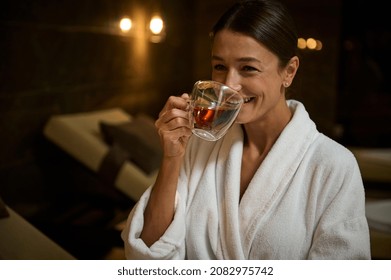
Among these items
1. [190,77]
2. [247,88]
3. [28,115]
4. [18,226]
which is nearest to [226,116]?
[247,88]

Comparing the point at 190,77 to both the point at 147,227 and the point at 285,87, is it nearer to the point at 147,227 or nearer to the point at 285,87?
the point at 285,87

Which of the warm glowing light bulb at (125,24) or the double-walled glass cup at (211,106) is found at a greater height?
the warm glowing light bulb at (125,24)

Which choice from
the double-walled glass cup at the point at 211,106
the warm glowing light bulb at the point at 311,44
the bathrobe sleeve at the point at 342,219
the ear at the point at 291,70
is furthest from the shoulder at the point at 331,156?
the warm glowing light bulb at the point at 311,44

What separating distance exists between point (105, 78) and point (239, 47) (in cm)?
181

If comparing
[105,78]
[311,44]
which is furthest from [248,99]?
[105,78]

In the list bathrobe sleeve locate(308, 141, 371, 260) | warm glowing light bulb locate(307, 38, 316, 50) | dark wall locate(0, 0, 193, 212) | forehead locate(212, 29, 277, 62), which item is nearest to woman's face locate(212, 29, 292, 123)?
forehead locate(212, 29, 277, 62)

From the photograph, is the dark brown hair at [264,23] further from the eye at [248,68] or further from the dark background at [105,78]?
the dark background at [105,78]

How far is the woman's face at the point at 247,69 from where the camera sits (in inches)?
40.4

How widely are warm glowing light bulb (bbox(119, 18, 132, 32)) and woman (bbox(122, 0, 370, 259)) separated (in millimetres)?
1294

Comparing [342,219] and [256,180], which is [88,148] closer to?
[256,180]

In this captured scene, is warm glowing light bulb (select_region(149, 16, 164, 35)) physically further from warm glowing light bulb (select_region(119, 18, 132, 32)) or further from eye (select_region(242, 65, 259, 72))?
eye (select_region(242, 65, 259, 72))

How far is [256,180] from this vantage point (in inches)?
43.6

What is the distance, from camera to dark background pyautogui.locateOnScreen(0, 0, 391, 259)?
5.79 ft

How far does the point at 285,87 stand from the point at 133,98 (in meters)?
1.78
